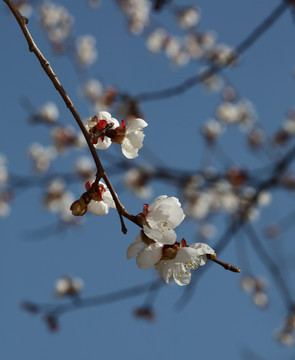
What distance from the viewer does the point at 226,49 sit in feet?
22.6

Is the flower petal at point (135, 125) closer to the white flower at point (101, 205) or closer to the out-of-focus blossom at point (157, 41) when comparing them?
the white flower at point (101, 205)

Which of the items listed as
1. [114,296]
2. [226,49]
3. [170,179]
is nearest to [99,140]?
[114,296]

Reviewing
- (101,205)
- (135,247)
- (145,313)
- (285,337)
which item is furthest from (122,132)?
(285,337)

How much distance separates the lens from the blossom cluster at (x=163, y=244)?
3.11ft

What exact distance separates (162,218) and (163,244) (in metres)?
0.07

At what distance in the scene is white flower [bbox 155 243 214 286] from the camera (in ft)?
3.19

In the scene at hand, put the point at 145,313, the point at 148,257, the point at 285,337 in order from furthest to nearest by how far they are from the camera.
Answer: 1. the point at 285,337
2. the point at 145,313
3. the point at 148,257

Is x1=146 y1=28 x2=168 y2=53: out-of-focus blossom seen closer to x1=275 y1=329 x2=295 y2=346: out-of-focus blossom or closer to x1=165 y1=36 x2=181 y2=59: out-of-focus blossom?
x1=165 y1=36 x2=181 y2=59: out-of-focus blossom

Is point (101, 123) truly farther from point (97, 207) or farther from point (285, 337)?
point (285, 337)

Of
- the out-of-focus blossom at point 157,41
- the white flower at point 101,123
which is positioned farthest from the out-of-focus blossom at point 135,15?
the white flower at point 101,123

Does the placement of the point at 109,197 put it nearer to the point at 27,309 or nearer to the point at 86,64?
the point at 27,309

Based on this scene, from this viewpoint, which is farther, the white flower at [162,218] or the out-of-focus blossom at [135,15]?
the out-of-focus blossom at [135,15]

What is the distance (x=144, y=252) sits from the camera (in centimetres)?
97

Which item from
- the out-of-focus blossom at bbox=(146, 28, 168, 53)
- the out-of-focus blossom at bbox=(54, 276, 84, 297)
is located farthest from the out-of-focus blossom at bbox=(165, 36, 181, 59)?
the out-of-focus blossom at bbox=(54, 276, 84, 297)
